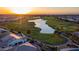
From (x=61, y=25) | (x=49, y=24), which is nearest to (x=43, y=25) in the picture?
(x=49, y=24)

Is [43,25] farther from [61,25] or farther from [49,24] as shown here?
[61,25]

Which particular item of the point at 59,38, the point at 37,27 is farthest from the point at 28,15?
the point at 59,38
